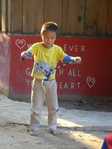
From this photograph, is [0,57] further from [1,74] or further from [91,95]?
[91,95]

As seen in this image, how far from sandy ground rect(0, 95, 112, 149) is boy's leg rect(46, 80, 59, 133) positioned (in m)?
0.15

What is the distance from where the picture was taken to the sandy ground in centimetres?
633

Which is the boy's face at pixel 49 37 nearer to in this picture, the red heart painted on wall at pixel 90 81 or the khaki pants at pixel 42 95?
the khaki pants at pixel 42 95

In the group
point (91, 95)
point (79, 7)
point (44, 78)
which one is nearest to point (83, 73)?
point (91, 95)

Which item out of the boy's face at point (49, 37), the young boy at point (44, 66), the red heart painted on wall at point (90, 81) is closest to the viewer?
the boy's face at point (49, 37)

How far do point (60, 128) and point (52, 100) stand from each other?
635 millimetres

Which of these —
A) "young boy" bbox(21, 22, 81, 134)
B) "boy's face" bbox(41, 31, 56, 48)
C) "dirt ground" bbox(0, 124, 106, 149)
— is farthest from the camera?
"young boy" bbox(21, 22, 81, 134)

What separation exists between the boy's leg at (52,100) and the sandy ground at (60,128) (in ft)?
0.50

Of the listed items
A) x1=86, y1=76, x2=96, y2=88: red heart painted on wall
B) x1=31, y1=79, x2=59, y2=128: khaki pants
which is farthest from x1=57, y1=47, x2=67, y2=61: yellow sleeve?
x1=86, y1=76, x2=96, y2=88: red heart painted on wall

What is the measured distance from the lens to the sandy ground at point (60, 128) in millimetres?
6328

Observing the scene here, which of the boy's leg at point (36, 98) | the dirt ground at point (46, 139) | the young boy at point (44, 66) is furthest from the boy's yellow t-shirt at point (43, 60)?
the dirt ground at point (46, 139)

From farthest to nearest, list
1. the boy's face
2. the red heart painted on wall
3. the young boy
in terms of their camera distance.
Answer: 1. the red heart painted on wall
2. the young boy
3. the boy's face

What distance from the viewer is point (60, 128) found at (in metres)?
7.14

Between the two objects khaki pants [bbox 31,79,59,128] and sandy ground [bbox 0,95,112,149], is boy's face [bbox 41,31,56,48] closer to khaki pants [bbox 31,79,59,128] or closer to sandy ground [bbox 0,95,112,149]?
khaki pants [bbox 31,79,59,128]
